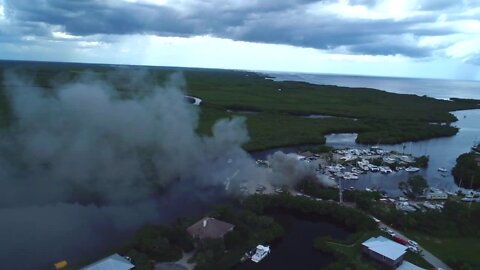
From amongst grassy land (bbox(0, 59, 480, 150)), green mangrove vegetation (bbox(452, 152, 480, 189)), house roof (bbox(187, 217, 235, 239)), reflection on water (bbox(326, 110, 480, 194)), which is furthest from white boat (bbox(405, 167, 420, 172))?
house roof (bbox(187, 217, 235, 239))

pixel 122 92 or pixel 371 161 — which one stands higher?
pixel 122 92

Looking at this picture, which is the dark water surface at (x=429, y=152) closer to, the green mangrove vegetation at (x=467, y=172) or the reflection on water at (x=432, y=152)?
the reflection on water at (x=432, y=152)

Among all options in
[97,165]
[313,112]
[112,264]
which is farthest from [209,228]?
[313,112]

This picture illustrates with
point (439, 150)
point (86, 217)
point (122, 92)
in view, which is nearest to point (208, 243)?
point (86, 217)

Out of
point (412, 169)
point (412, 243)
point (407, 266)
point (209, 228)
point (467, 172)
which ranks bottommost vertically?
point (407, 266)

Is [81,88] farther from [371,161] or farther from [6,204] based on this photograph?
[371,161]

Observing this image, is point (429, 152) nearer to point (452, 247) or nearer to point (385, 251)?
point (452, 247)
